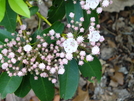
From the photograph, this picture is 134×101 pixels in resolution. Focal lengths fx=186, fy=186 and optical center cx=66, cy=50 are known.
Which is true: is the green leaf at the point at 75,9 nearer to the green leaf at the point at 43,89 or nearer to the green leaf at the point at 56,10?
the green leaf at the point at 56,10


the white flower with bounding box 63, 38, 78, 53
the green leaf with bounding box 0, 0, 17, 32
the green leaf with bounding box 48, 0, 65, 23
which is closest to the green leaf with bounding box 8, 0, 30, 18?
the green leaf with bounding box 0, 0, 17, 32

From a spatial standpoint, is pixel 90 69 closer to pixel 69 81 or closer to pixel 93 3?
pixel 69 81

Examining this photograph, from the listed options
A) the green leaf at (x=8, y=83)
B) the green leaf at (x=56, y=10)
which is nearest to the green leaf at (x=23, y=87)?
the green leaf at (x=8, y=83)

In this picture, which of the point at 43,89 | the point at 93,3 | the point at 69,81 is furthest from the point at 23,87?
the point at 93,3

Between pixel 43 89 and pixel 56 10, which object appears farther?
pixel 56 10

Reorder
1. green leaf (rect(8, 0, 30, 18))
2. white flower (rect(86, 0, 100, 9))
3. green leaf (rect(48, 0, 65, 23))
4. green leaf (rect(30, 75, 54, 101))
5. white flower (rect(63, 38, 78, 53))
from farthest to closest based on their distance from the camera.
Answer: green leaf (rect(48, 0, 65, 23)), green leaf (rect(30, 75, 54, 101)), white flower (rect(86, 0, 100, 9)), white flower (rect(63, 38, 78, 53)), green leaf (rect(8, 0, 30, 18))

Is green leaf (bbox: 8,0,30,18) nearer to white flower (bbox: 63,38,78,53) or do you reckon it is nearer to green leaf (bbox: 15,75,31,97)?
white flower (bbox: 63,38,78,53)

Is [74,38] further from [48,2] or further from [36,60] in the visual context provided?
[48,2]

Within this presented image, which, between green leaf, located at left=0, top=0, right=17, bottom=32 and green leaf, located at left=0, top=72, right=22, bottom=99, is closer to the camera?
green leaf, located at left=0, top=0, right=17, bottom=32
